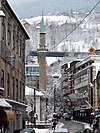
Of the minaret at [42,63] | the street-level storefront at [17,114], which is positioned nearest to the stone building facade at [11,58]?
the street-level storefront at [17,114]

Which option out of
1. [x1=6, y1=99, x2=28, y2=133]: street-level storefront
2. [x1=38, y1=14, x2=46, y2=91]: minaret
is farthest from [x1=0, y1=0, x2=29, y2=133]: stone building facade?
[x1=38, y1=14, x2=46, y2=91]: minaret

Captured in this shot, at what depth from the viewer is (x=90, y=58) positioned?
11788cm

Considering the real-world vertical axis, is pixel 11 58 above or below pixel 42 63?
below

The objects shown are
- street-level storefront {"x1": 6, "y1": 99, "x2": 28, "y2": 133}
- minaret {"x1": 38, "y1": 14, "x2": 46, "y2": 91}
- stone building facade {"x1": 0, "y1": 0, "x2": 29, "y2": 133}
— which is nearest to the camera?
stone building facade {"x1": 0, "y1": 0, "x2": 29, "y2": 133}

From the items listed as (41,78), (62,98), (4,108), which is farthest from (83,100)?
(4,108)

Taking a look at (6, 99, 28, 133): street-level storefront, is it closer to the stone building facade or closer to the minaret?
the stone building facade

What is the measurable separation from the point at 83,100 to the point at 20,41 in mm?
73609

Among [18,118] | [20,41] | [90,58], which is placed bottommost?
[18,118]

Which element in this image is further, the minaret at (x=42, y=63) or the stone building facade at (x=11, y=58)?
the minaret at (x=42, y=63)

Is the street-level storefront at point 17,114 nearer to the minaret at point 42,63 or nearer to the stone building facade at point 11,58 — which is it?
the stone building facade at point 11,58

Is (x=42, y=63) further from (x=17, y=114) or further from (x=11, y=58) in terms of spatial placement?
(x=11, y=58)

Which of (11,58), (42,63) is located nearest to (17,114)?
(11,58)

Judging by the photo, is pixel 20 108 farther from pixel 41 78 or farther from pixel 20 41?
pixel 41 78

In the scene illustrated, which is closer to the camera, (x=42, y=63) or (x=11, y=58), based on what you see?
(x=11, y=58)
